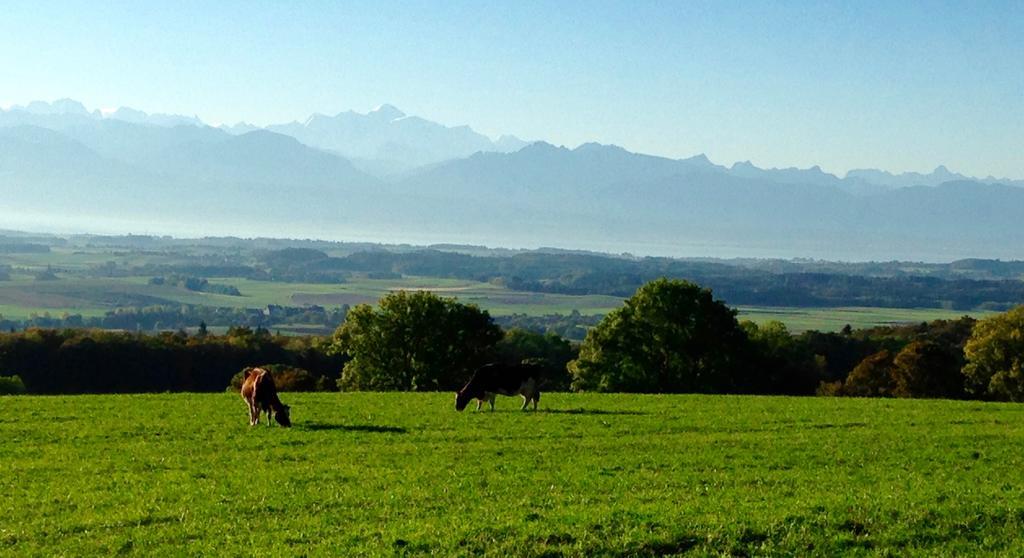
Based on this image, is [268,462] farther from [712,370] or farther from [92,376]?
[92,376]

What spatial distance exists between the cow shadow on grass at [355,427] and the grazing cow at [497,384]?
4.63 meters

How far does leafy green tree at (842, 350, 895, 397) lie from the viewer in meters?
60.6

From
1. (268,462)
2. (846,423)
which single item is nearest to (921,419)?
(846,423)

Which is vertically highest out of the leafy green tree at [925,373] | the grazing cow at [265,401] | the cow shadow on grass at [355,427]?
the grazing cow at [265,401]

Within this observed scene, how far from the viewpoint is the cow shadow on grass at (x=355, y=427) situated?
2255 cm

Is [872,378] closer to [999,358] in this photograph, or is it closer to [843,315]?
[999,358]

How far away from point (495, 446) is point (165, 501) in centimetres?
762

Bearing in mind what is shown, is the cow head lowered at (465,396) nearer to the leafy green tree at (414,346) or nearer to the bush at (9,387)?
the leafy green tree at (414,346)

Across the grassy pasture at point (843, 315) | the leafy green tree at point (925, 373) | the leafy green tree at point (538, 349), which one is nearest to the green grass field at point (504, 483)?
the leafy green tree at point (925, 373)

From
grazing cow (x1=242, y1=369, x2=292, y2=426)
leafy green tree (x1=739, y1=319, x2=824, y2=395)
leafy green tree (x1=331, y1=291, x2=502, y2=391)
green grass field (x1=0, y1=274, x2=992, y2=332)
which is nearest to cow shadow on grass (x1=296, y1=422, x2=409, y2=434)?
grazing cow (x1=242, y1=369, x2=292, y2=426)

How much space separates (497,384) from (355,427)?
5.77 m

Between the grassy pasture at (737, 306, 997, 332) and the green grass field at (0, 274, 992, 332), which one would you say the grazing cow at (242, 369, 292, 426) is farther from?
the green grass field at (0, 274, 992, 332)

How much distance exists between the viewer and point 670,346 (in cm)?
5303

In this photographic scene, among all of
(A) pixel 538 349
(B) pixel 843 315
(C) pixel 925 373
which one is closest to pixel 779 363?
(C) pixel 925 373
